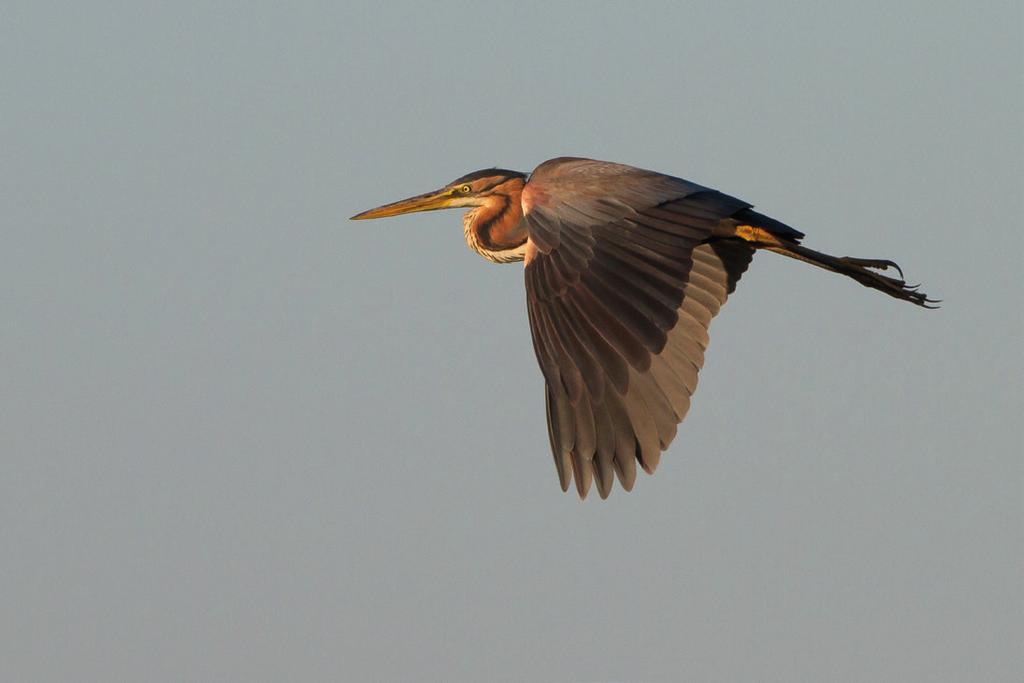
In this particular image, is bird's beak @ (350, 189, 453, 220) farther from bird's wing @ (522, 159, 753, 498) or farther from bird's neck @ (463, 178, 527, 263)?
bird's wing @ (522, 159, 753, 498)

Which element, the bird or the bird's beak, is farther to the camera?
the bird's beak

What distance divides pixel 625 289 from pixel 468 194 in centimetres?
339

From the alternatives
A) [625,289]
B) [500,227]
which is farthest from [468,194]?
[625,289]

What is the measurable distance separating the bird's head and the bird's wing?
51.0 inches

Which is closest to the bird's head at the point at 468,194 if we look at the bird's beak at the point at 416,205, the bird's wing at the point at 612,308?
the bird's beak at the point at 416,205

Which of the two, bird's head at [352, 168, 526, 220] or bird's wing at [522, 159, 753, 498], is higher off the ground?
bird's head at [352, 168, 526, 220]

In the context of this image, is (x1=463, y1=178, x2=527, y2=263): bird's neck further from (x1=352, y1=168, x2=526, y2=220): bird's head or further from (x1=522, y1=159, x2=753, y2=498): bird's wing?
(x1=522, y1=159, x2=753, y2=498): bird's wing

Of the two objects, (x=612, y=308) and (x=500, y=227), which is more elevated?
(x=500, y=227)

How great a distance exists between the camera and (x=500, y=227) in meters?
13.3

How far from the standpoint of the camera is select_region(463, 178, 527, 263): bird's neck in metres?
13.2

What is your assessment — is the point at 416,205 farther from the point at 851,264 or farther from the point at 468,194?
the point at 851,264

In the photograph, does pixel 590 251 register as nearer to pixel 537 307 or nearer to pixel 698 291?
pixel 537 307

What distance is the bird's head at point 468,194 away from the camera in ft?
44.3

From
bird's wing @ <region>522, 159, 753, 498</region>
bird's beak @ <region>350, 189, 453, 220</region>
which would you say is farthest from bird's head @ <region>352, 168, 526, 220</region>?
bird's wing @ <region>522, 159, 753, 498</region>
